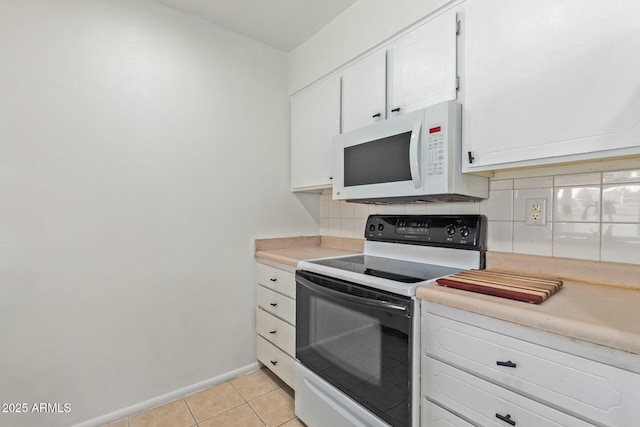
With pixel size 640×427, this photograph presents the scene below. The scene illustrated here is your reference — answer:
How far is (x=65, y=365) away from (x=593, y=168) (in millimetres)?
2601

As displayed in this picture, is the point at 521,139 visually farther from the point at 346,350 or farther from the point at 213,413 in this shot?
the point at 213,413

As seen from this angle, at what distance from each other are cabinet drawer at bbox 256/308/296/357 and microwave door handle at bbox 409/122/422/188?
1.12 meters

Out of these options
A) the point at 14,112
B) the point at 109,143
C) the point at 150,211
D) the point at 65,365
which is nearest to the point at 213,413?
the point at 65,365

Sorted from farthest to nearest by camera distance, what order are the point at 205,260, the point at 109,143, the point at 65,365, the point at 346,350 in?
the point at 205,260 < the point at 109,143 < the point at 65,365 < the point at 346,350

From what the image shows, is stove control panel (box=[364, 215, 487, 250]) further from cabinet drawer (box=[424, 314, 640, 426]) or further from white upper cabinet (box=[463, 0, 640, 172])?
cabinet drawer (box=[424, 314, 640, 426])

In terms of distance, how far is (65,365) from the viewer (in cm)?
155

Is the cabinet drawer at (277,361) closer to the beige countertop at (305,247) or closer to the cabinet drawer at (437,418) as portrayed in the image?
the beige countertop at (305,247)

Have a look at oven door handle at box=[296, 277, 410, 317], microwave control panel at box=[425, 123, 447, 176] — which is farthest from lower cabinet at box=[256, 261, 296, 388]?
microwave control panel at box=[425, 123, 447, 176]

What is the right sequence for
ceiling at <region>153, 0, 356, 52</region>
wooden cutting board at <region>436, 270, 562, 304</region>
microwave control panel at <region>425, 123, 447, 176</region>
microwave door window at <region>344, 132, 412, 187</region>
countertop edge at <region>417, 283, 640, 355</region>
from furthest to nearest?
1. ceiling at <region>153, 0, 356, 52</region>
2. microwave door window at <region>344, 132, 412, 187</region>
3. microwave control panel at <region>425, 123, 447, 176</region>
4. wooden cutting board at <region>436, 270, 562, 304</region>
5. countertop edge at <region>417, 283, 640, 355</region>

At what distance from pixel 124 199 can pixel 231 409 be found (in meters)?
1.37

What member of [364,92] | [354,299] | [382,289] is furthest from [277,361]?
[364,92]

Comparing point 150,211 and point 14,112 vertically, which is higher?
point 14,112

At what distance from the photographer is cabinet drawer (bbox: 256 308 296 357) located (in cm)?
182

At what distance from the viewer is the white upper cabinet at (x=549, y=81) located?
3.01 feet
